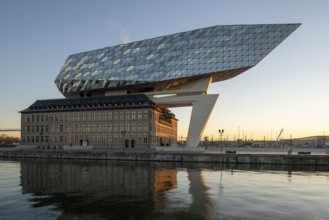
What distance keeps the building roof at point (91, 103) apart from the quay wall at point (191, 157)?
3222cm

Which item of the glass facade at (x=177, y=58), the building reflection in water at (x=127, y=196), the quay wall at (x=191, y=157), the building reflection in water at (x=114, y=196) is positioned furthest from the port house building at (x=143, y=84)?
the building reflection in water at (x=127, y=196)

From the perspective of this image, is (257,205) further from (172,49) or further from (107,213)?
(172,49)

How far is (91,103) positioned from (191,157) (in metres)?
55.3

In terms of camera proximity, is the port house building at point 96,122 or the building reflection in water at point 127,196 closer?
the building reflection in water at point 127,196

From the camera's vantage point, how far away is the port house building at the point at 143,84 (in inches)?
3337

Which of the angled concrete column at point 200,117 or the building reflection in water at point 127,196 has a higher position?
the angled concrete column at point 200,117

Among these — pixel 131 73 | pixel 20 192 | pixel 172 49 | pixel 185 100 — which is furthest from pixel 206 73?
pixel 20 192

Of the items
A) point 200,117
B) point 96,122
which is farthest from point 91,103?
point 200,117

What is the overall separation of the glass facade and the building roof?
14.2 feet

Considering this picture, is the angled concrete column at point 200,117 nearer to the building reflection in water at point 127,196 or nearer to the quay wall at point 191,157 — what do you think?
the quay wall at point 191,157

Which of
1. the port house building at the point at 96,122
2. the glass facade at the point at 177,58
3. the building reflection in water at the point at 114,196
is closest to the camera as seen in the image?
the building reflection in water at the point at 114,196

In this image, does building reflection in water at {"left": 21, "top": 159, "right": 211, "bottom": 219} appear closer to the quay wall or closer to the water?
the water

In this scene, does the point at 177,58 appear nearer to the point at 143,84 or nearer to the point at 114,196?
the point at 143,84

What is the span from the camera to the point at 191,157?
63.2 metres
